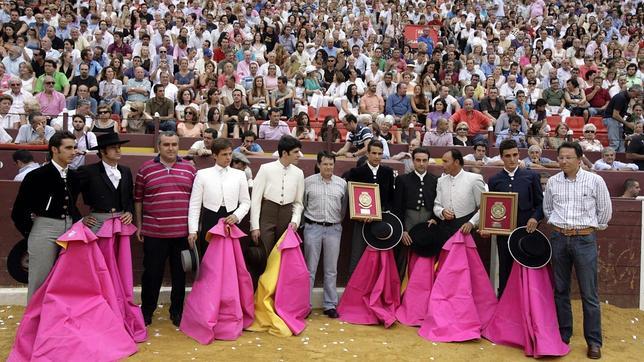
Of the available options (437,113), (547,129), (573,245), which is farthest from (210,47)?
(573,245)

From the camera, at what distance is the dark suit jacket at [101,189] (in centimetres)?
545

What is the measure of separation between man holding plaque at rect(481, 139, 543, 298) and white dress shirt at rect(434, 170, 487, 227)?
16cm

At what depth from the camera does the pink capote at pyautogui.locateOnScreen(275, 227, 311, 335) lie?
6.06 metres

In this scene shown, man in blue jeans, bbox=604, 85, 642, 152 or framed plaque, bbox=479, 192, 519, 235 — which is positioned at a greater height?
man in blue jeans, bbox=604, 85, 642, 152

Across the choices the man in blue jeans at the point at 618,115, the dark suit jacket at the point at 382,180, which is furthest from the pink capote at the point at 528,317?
the man in blue jeans at the point at 618,115

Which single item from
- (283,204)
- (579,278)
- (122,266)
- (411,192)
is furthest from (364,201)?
(122,266)

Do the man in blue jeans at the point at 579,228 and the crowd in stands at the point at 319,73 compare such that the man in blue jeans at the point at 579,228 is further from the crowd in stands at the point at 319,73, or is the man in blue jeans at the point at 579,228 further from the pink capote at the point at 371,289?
the crowd in stands at the point at 319,73

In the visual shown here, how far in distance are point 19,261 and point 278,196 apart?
212cm

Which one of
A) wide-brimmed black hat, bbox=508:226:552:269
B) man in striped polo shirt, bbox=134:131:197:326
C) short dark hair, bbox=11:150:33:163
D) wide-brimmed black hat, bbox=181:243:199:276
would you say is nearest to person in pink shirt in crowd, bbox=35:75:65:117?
short dark hair, bbox=11:150:33:163

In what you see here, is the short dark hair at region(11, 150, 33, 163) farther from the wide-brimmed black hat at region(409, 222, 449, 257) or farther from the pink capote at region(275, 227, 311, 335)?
the wide-brimmed black hat at region(409, 222, 449, 257)

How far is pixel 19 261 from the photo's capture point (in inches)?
→ 220

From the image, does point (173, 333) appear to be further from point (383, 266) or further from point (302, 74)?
point (302, 74)

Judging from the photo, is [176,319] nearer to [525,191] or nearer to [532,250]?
[532,250]

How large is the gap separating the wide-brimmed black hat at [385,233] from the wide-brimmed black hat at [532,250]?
0.98 metres
